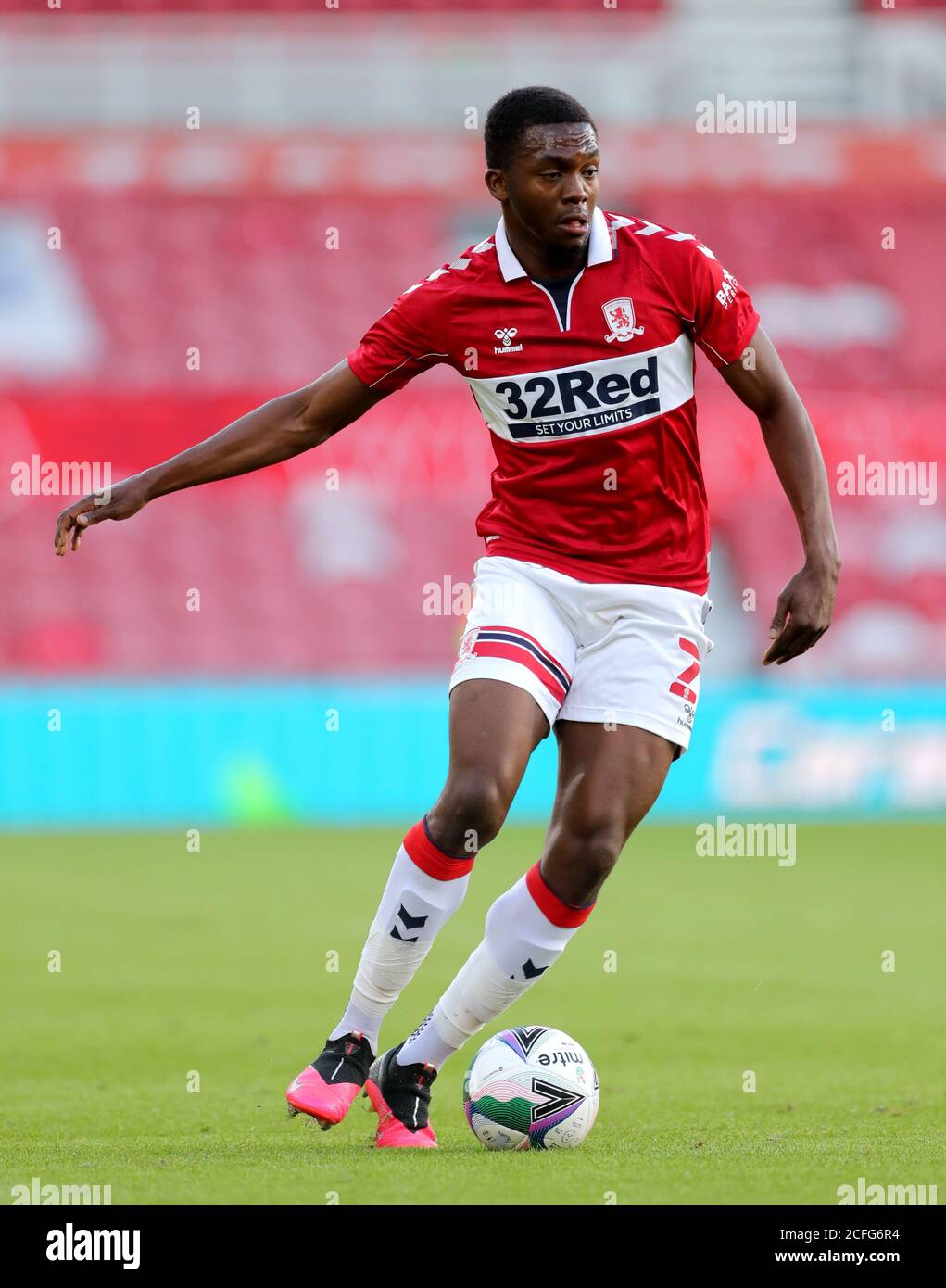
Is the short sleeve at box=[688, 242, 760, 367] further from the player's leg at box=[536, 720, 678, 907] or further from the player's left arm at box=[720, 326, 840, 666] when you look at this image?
the player's leg at box=[536, 720, 678, 907]

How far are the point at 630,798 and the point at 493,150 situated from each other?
5.44 ft

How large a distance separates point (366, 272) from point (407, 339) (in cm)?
1769

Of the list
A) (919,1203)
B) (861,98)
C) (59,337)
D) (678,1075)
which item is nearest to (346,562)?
(59,337)

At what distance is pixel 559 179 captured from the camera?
15.1 feet

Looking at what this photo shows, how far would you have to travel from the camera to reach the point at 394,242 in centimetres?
2227

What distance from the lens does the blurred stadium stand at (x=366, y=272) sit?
19.6 m

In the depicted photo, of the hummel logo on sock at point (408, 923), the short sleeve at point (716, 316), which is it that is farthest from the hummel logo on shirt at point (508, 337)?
the hummel logo on sock at point (408, 923)

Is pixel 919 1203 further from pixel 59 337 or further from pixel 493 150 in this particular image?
pixel 59 337

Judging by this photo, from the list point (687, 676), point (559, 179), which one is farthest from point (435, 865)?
point (559, 179)

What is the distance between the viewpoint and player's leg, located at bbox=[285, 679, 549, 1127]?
451cm

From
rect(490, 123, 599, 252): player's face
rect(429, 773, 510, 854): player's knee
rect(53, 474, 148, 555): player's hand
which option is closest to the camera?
rect(429, 773, 510, 854): player's knee

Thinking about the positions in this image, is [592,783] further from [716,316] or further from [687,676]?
[716,316]

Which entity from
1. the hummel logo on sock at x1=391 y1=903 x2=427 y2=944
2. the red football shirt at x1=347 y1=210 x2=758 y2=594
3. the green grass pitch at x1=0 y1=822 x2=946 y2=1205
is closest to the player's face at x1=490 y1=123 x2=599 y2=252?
the red football shirt at x1=347 y1=210 x2=758 y2=594

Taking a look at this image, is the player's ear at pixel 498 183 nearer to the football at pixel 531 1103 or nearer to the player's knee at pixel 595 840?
the player's knee at pixel 595 840
